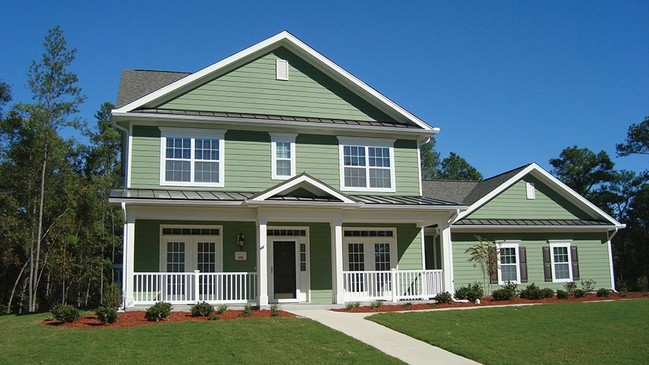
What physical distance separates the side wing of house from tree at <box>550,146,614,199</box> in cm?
2208

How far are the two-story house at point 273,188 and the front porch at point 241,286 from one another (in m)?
0.06

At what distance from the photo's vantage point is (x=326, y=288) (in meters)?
19.9

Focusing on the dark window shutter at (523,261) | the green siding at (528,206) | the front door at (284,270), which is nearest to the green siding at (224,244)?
the front door at (284,270)

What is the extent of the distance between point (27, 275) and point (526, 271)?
22987 mm

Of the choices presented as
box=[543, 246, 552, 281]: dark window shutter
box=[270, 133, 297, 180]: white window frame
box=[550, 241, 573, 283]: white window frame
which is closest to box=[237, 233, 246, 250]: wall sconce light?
box=[270, 133, 297, 180]: white window frame

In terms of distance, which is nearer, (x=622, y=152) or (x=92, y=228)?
(x=92, y=228)

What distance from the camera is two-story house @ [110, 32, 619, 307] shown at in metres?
18.0

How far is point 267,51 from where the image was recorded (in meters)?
21.1

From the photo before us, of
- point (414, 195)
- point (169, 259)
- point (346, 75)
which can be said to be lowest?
point (169, 259)

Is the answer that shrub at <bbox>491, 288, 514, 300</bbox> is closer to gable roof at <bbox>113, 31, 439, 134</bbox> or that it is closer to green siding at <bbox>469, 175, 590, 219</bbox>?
green siding at <bbox>469, 175, 590, 219</bbox>

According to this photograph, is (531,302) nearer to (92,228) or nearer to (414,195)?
(414,195)

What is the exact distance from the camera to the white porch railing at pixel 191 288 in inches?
679

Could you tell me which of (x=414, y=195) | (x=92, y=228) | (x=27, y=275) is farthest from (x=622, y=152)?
(x=27, y=275)

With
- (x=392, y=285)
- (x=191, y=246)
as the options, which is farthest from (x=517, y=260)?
(x=191, y=246)
